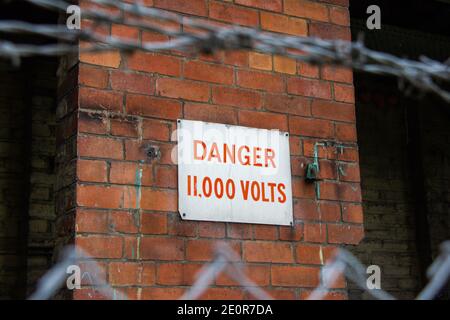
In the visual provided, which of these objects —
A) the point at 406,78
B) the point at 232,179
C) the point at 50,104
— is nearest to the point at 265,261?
the point at 232,179

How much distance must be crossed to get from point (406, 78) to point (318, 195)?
174cm

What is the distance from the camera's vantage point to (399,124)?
6223 mm

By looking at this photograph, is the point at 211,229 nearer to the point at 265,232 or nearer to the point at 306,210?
the point at 265,232

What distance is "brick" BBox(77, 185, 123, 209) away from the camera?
2.52m

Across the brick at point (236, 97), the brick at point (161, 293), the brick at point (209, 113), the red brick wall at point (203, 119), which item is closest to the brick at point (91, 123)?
the red brick wall at point (203, 119)

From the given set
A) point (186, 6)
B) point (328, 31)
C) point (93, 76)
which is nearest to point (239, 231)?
point (93, 76)

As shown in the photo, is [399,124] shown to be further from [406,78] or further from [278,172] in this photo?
[406,78]

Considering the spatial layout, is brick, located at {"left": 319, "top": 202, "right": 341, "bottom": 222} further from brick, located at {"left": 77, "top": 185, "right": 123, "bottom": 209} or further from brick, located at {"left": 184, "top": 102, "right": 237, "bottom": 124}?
brick, located at {"left": 77, "top": 185, "right": 123, "bottom": 209}

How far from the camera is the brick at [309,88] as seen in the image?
3.04m

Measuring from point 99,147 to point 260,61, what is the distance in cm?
80

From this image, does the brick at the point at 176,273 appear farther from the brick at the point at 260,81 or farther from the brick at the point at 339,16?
the brick at the point at 339,16

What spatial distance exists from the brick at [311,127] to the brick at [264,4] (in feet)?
1.57

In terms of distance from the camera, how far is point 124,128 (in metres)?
2.66

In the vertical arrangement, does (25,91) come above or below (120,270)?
above
